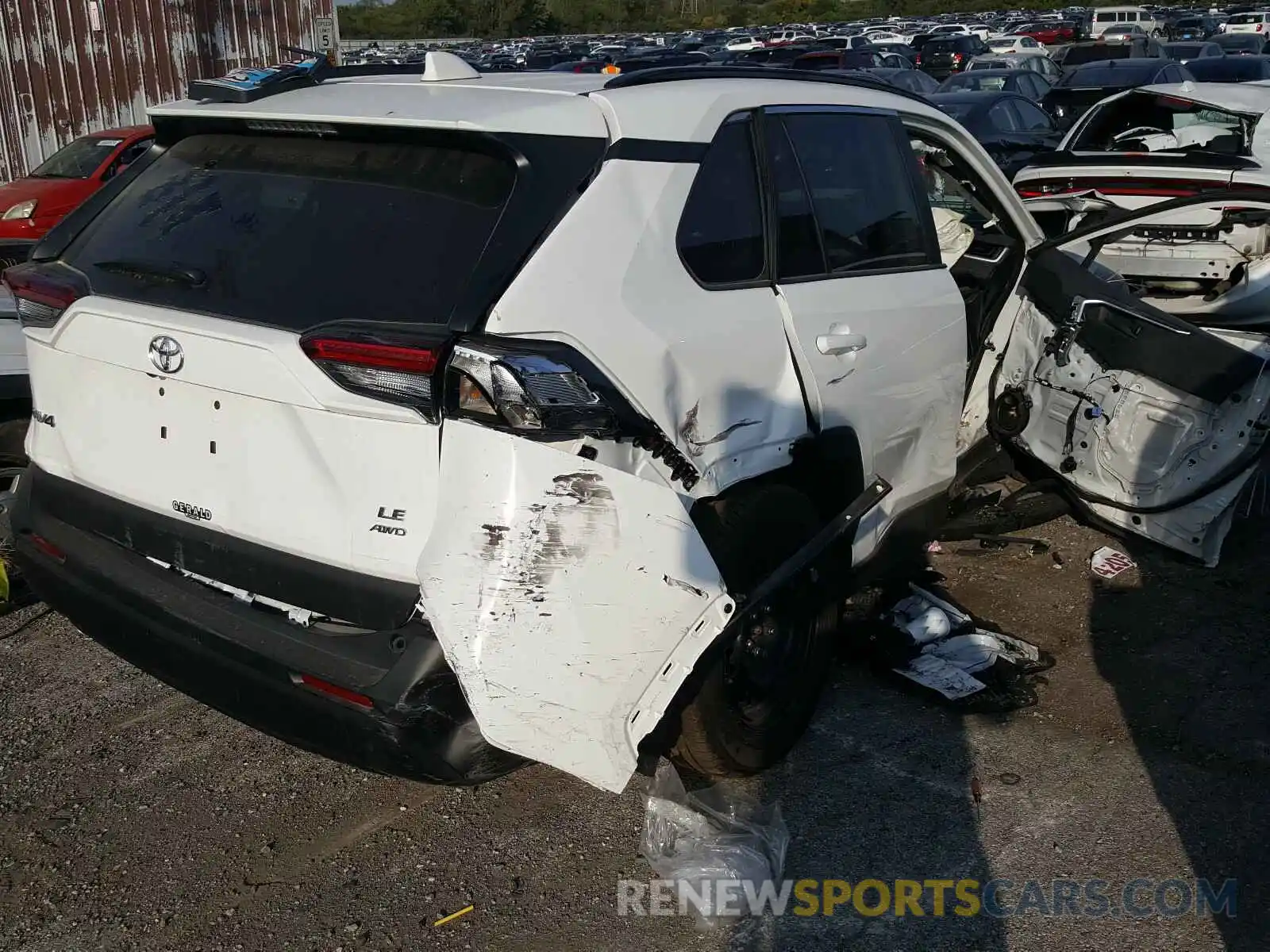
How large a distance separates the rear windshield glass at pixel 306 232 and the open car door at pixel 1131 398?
9.33 ft

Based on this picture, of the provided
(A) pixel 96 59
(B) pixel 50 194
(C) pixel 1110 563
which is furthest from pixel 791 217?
(A) pixel 96 59

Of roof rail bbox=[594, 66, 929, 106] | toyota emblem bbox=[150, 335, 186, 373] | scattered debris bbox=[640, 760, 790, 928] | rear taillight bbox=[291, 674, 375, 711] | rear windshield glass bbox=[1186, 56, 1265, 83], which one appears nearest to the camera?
rear taillight bbox=[291, 674, 375, 711]

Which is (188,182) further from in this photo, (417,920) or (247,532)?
(417,920)

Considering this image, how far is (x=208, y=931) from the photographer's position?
2.85 m

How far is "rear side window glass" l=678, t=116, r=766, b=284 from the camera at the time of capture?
119 inches

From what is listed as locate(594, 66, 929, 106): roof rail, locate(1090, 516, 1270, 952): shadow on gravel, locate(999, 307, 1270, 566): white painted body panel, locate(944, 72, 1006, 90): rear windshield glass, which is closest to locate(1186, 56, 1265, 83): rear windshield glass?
locate(944, 72, 1006, 90): rear windshield glass

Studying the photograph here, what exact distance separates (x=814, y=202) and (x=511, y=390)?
1.45 metres

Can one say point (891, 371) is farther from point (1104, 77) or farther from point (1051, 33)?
point (1051, 33)

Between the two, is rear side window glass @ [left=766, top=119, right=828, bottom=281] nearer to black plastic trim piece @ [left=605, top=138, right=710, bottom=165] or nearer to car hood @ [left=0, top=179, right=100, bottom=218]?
black plastic trim piece @ [left=605, top=138, right=710, bottom=165]

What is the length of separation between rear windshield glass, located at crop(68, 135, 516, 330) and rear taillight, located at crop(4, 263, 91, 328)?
0.16 ft

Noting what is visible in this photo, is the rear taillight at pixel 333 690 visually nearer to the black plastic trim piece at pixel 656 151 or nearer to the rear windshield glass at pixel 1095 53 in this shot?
the black plastic trim piece at pixel 656 151

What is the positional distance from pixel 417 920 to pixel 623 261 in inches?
65.8

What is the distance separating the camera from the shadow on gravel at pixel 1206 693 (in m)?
3.15

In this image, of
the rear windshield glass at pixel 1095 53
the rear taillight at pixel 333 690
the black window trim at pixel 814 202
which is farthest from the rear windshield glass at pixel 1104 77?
the rear taillight at pixel 333 690
